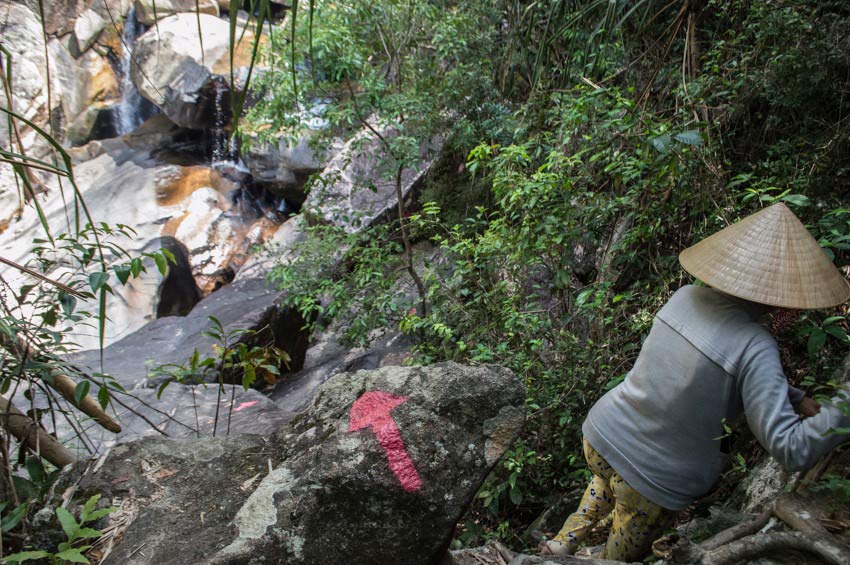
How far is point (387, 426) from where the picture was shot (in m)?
1.72

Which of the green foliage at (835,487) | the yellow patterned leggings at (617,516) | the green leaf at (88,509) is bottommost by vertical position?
the yellow patterned leggings at (617,516)

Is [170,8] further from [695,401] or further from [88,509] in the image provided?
[695,401]

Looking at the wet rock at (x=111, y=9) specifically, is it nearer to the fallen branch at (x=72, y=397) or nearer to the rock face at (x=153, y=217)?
the fallen branch at (x=72, y=397)

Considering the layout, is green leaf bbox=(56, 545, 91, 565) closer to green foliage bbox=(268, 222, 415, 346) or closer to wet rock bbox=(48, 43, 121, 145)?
green foliage bbox=(268, 222, 415, 346)

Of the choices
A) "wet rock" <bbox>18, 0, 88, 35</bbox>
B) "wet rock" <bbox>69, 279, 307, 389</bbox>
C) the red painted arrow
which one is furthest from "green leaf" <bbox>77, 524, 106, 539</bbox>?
"wet rock" <bbox>18, 0, 88, 35</bbox>

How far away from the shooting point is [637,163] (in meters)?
2.80

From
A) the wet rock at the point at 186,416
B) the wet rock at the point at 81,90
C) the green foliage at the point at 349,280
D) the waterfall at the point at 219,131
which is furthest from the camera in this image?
the wet rock at the point at 81,90

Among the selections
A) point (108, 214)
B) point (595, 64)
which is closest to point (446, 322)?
point (595, 64)

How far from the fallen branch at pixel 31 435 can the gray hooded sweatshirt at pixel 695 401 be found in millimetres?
1976

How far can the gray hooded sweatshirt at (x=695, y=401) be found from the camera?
1521 millimetres

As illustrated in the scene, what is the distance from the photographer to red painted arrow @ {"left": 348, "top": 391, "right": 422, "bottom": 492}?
5.32ft

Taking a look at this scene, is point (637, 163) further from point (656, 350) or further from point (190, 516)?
point (190, 516)

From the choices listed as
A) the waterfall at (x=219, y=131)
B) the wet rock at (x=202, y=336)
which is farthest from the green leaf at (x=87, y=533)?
the waterfall at (x=219, y=131)

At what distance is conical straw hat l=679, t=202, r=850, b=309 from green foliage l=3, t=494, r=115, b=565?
193 centimetres
